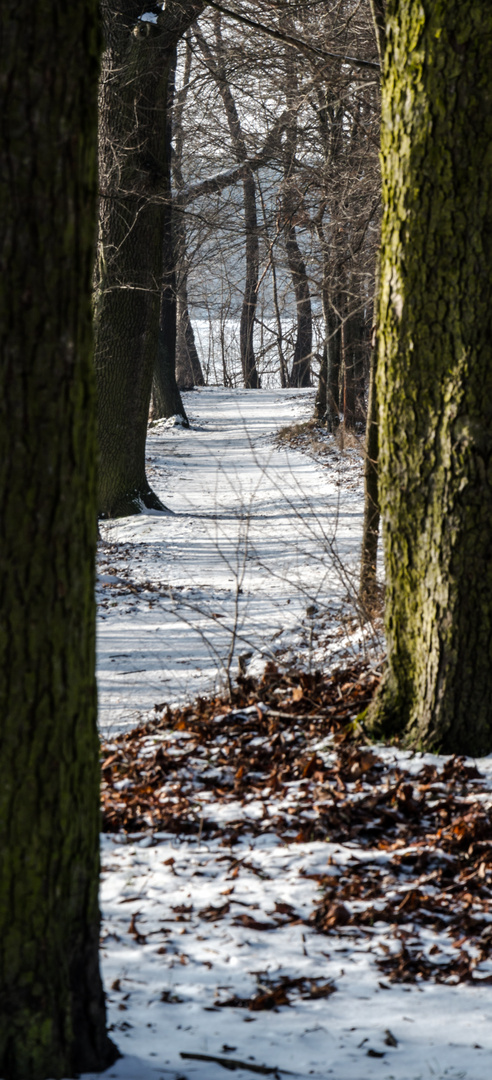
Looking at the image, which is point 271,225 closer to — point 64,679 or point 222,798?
point 222,798

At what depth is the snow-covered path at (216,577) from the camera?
6.54 meters

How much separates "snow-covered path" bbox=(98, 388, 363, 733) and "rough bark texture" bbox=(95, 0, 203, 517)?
109 centimetres

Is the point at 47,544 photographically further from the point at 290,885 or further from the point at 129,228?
the point at 129,228

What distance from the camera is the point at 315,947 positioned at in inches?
112

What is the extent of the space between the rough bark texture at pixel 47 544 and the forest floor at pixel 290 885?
1.13ft

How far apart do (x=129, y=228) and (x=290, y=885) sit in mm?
9565

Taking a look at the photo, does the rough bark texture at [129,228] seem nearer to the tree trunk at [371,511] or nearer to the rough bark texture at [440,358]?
the tree trunk at [371,511]

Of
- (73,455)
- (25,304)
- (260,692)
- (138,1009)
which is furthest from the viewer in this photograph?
(260,692)

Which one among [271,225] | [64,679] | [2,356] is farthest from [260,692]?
[271,225]

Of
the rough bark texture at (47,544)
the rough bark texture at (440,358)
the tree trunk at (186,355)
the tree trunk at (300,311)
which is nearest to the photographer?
the rough bark texture at (47,544)

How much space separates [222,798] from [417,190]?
2871 mm

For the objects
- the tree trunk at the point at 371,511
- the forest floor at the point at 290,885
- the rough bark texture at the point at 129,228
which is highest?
the rough bark texture at the point at 129,228

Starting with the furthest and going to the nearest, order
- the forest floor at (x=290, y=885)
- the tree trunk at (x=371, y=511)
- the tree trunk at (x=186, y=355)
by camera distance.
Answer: the tree trunk at (x=186, y=355) → the tree trunk at (x=371, y=511) → the forest floor at (x=290, y=885)

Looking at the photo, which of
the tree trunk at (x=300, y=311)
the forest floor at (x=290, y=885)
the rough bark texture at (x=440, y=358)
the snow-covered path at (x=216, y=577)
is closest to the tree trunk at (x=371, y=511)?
the snow-covered path at (x=216, y=577)
